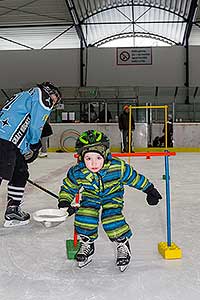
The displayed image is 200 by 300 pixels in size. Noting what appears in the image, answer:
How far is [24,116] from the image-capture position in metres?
2.62

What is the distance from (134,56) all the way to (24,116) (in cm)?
Answer: 1463

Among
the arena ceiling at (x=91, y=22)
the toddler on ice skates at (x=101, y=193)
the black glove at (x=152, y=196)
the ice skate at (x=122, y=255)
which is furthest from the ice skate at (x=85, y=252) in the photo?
the arena ceiling at (x=91, y=22)

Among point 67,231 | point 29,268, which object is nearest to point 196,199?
point 67,231

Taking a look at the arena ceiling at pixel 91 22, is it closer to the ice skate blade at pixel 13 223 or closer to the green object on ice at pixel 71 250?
the ice skate blade at pixel 13 223

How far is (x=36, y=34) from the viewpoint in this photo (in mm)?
16859

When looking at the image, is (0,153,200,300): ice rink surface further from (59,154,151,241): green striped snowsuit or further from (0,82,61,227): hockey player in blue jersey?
(0,82,61,227): hockey player in blue jersey

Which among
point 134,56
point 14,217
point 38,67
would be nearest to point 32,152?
point 14,217

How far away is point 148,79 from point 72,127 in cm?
532

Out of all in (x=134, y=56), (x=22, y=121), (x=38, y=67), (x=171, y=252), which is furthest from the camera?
(x=38, y=67)

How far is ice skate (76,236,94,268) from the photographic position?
6.59 feet

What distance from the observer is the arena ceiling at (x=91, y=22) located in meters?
15.3

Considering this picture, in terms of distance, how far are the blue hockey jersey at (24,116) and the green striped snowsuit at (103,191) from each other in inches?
26.9

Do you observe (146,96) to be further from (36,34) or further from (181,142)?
(36,34)

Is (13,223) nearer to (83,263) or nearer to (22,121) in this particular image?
(22,121)
